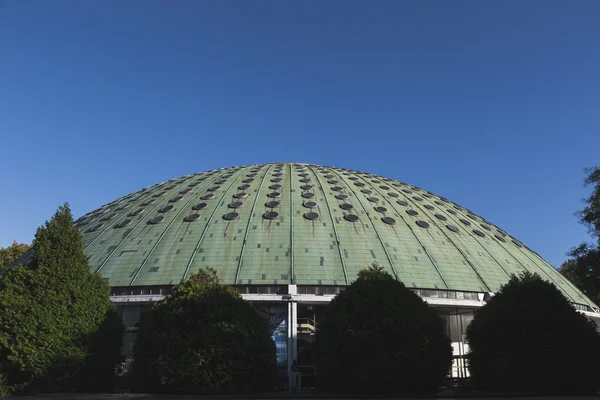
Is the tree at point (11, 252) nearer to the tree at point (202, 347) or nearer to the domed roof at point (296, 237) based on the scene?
the domed roof at point (296, 237)

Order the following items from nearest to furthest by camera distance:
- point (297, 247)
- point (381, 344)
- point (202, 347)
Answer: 1. point (381, 344)
2. point (202, 347)
3. point (297, 247)

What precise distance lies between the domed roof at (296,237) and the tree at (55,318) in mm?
6152

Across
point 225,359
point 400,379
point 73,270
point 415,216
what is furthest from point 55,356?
point 415,216

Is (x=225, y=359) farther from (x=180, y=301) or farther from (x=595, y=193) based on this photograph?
(x=595, y=193)

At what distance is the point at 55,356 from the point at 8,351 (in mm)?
2093

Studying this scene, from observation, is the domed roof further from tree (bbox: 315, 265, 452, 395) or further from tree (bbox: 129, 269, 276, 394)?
tree (bbox: 315, 265, 452, 395)

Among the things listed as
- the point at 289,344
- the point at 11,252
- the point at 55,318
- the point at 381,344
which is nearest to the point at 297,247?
the point at 289,344

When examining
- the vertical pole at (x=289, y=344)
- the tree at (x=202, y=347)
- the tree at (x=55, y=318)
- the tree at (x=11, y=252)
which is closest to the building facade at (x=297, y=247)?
the vertical pole at (x=289, y=344)

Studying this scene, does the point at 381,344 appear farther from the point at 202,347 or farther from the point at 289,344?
the point at 289,344

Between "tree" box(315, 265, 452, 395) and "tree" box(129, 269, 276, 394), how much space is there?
303 cm

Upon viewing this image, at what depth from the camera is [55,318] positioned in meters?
23.6

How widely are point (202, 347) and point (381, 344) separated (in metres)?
7.82

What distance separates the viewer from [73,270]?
2502 cm

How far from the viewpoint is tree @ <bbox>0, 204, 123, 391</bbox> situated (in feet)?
74.2
